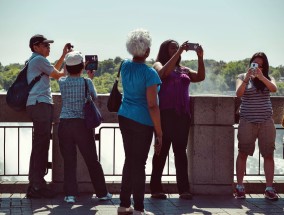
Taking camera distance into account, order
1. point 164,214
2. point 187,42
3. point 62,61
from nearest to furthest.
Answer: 1. point 164,214
2. point 187,42
3. point 62,61

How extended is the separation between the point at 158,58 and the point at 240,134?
1380 millimetres

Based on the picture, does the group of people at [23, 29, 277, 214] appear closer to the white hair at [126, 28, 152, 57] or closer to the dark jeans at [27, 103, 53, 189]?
the dark jeans at [27, 103, 53, 189]

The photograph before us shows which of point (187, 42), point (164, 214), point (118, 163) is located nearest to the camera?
point (164, 214)

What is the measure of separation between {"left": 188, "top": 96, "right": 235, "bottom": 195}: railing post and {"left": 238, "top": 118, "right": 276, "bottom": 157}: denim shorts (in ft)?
0.98

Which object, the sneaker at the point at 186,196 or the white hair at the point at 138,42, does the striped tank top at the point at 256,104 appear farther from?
the white hair at the point at 138,42

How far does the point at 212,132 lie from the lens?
26.3 ft

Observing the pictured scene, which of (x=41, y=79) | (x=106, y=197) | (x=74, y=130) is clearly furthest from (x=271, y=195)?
(x=41, y=79)

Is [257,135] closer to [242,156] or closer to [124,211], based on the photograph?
[242,156]

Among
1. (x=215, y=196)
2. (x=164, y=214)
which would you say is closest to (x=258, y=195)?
(x=215, y=196)

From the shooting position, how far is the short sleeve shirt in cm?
705

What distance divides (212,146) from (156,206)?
1.35 meters

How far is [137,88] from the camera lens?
19.6ft

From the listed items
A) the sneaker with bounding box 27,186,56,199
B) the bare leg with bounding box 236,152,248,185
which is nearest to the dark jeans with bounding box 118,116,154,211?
the sneaker with bounding box 27,186,56,199

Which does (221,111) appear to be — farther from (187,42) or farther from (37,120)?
(37,120)
